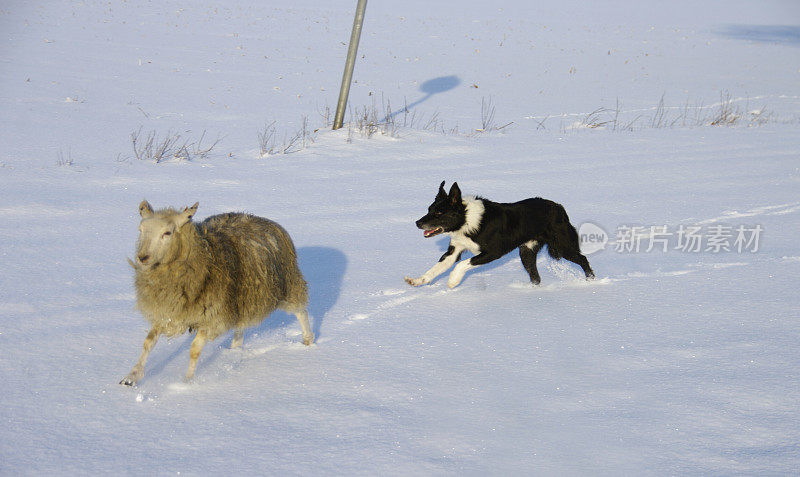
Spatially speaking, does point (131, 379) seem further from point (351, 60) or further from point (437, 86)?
point (437, 86)

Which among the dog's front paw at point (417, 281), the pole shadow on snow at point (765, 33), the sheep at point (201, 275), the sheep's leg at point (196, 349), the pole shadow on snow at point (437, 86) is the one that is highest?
the pole shadow on snow at point (765, 33)

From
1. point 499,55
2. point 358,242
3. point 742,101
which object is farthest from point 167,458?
point 499,55

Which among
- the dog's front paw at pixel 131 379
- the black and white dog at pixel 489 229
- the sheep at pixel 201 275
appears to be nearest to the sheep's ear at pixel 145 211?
the sheep at pixel 201 275

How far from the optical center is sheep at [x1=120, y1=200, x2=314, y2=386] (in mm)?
4387

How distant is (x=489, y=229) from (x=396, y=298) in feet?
3.72

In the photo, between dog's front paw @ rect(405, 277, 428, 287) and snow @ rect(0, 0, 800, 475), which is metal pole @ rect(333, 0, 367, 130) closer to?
snow @ rect(0, 0, 800, 475)

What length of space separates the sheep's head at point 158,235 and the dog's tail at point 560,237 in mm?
3900

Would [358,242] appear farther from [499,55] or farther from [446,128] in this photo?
[499,55]

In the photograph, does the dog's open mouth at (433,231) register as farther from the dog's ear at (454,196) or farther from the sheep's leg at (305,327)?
the sheep's leg at (305,327)

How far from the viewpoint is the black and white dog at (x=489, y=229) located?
22.4ft

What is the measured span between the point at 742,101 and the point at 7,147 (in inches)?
733

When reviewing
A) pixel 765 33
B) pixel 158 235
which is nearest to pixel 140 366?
pixel 158 235

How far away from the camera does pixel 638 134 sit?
48.2ft

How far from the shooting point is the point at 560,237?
23.2ft
